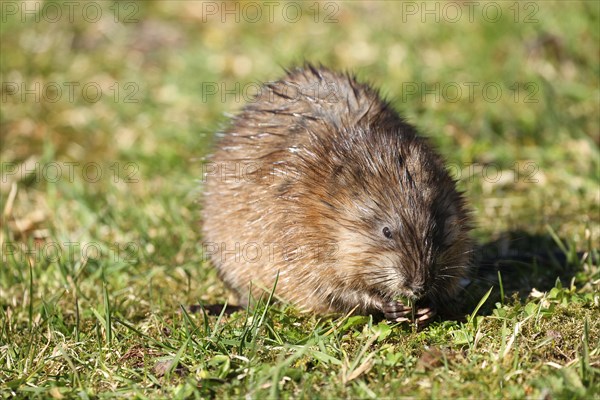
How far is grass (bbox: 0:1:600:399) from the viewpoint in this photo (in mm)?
3844

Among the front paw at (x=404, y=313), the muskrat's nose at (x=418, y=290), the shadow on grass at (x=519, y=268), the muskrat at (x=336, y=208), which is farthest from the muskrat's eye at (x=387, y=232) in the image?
the shadow on grass at (x=519, y=268)

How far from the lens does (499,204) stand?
6070 millimetres

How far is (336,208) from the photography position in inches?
168

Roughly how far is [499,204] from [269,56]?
359cm

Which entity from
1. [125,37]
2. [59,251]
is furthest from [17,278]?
[125,37]

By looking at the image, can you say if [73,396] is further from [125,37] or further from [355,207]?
[125,37]

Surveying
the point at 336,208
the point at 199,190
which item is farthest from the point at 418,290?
the point at 199,190

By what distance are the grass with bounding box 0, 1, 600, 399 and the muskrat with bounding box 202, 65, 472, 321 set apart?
223 millimetres

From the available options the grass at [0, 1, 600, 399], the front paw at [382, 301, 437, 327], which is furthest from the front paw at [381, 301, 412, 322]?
the grass at [0, 1, 600, 399]

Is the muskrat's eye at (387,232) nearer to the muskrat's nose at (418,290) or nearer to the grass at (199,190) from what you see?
the muskrat's nose at (418,290)

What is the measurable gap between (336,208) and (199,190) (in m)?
1.71

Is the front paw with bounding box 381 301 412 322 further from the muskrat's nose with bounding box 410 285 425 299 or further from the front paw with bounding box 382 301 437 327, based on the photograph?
the muskrat's nose with bounding box 410 285 425 299

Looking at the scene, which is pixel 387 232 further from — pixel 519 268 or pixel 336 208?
pixel 519 268

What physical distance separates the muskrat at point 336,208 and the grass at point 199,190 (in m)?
0.22
